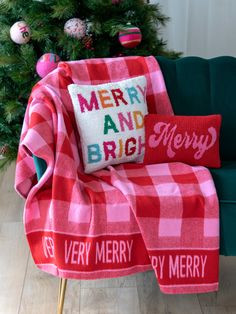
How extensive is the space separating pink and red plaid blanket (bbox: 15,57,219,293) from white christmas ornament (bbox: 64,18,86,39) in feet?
1.71

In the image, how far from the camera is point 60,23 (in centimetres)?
190

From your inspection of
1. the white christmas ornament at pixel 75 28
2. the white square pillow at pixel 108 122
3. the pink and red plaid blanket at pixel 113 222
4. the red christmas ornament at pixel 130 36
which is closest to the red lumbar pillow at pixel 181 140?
the white square pillow at pixel 108 122

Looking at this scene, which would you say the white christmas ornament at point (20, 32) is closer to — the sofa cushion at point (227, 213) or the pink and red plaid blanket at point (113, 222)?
the pink and red plaid blanket at point (113, 222)

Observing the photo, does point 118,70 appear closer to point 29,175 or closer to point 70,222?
point 29,175

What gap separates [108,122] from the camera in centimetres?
154

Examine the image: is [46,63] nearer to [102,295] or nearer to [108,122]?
[108,122]

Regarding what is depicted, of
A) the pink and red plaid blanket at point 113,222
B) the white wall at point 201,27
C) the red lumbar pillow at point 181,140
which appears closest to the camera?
the pink and red plaid blanket at point 113,222

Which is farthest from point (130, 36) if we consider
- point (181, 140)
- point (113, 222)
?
point (113, 222)

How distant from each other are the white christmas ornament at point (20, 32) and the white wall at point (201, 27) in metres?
0.99

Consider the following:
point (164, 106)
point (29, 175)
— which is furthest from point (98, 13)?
point (29, 175)

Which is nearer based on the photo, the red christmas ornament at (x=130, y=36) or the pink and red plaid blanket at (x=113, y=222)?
the pink and red plaid blanket at (x=113, y=222)

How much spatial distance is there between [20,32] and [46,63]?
183mm

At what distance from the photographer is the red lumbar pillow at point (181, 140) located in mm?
1610

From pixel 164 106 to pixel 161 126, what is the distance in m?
0.17
